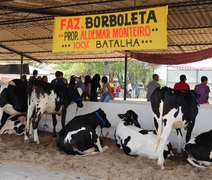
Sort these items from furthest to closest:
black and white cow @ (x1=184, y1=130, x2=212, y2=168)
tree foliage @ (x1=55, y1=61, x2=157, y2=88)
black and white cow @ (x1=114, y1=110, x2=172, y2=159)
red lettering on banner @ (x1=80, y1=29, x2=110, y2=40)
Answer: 1. tree foliage @ (x1=55, y1=61, x2=157, y2=88)
2. red lettering on banner @ (x1=80, y1=29, x2=110, y2=40)
3. black and white cow @ (x1=114, y1=110, x2=172, y2=159)
4. black and white cow @ (x1=184, y1=130, x2=212, y2=168)

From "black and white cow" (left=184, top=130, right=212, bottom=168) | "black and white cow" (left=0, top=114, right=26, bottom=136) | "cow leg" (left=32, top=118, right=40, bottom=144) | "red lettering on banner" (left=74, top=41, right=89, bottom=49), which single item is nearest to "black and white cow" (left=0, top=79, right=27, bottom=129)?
"black and white cow" (left=0, top=114, right=26, bottom=136)

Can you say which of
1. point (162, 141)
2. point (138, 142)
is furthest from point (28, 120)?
point (162, 141)

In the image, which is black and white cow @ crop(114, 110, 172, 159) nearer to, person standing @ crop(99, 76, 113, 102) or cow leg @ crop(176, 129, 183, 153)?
cow leg @ crop(176, 129, 183, 153)

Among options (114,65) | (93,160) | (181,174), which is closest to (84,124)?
(93,160)

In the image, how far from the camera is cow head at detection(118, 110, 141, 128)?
6.39 meters

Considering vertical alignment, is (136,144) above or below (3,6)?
below

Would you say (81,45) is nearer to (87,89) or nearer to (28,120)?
(28,120)

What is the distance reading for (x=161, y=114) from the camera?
5.28m

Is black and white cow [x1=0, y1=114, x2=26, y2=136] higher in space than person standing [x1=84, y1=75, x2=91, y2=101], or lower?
lower

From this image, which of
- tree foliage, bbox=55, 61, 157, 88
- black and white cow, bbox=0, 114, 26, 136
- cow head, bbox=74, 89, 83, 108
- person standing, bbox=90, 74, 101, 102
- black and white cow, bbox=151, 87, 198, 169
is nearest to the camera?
black and white cow, bbox=151, 87, 198, 169

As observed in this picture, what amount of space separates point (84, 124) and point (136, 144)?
3.57ft

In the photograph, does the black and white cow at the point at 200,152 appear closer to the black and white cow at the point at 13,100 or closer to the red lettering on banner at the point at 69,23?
the red lettering on banner at the point at 69,23

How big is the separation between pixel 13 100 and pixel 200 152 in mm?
4185

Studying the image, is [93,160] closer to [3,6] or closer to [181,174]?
[181,174]
